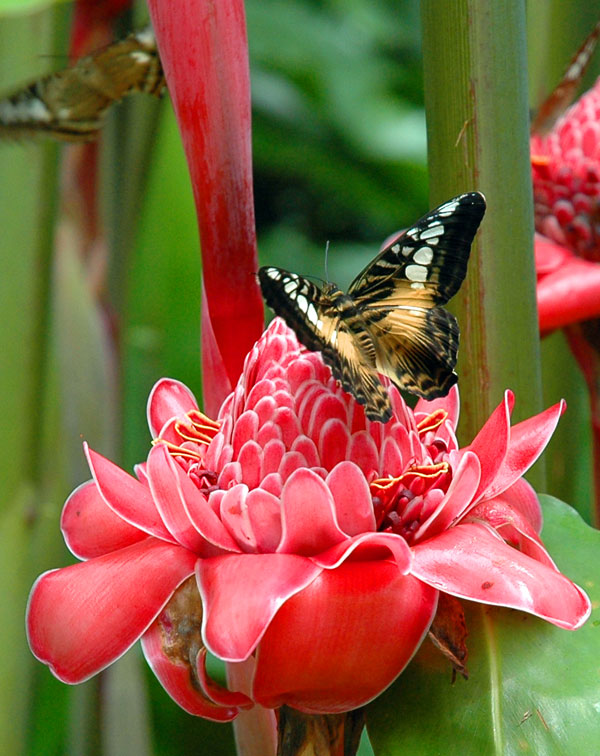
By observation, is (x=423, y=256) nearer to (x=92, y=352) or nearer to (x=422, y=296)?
(x=422, y=296)

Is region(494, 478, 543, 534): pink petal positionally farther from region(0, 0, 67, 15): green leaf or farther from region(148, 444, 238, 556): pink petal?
region(0, 0, 67, 15): green leaf

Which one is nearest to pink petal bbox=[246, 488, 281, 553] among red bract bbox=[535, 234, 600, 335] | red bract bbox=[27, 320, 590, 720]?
red bract bbox=[27, 320, 590, 720]

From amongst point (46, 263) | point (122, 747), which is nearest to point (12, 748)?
point (122, 747)

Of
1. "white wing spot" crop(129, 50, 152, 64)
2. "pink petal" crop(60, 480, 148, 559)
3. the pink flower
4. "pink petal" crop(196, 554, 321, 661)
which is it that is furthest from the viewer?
the pink flower

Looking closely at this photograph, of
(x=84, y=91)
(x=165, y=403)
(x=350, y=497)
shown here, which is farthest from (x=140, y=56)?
(x=350, y=497)

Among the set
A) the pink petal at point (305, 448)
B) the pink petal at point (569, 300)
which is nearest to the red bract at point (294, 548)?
the pink petal at point (305, 448)
